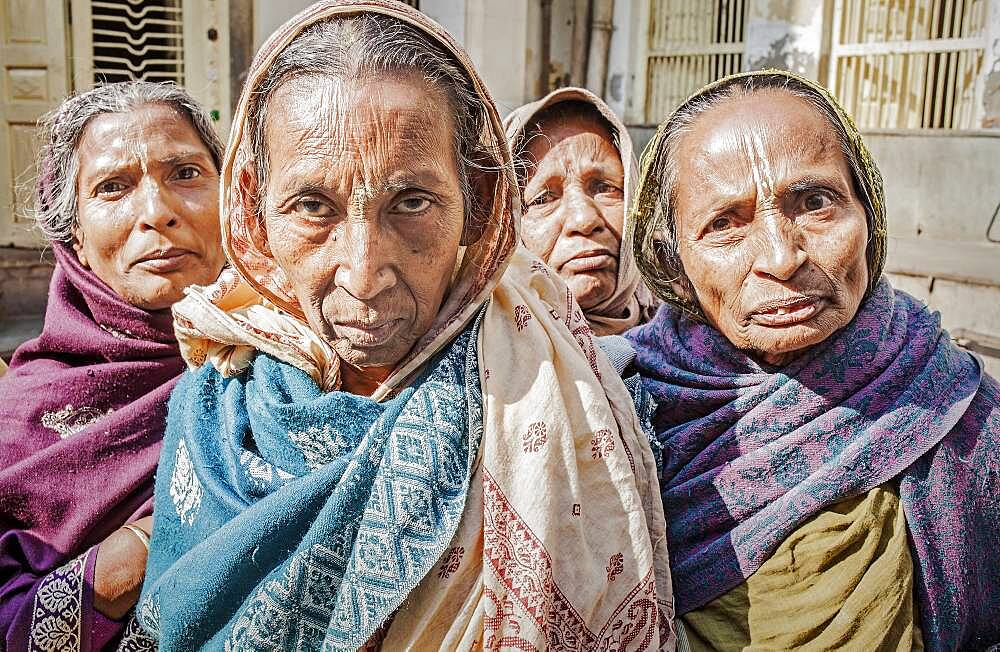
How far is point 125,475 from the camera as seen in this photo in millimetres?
2201

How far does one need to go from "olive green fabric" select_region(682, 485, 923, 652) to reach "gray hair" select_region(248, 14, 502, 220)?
0.97 m

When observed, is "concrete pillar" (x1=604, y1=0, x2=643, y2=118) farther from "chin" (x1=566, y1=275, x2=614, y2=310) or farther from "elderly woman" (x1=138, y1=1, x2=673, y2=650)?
"elderly woman" (x1=138, y1=1, x2=673, y2=650)

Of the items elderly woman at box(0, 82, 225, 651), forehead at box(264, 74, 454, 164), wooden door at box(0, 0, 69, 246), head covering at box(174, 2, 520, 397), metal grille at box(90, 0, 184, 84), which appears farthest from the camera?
metal grille at box(90, 0, 184, 84)

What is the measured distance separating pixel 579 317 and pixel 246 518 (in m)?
0.81

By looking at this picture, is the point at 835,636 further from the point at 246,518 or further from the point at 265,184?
the point at 265,184

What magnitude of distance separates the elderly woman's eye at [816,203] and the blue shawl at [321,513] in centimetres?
73

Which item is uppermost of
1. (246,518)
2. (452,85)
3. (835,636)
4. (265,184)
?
(452,85)

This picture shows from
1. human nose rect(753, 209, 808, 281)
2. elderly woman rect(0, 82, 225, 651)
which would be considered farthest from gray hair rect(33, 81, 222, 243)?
human nose rect(753, 209, 808, 281)

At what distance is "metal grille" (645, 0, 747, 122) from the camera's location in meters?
8.91

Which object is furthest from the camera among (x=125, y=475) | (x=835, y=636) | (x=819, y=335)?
(x=125, y=475)

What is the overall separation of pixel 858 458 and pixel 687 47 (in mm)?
8086

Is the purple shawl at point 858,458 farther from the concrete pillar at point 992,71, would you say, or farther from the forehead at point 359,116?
the concrete pillar at point 992,71

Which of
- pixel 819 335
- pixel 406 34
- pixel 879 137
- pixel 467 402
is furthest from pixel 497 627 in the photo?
pixel 879 137

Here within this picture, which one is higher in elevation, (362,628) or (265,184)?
(265,184)
